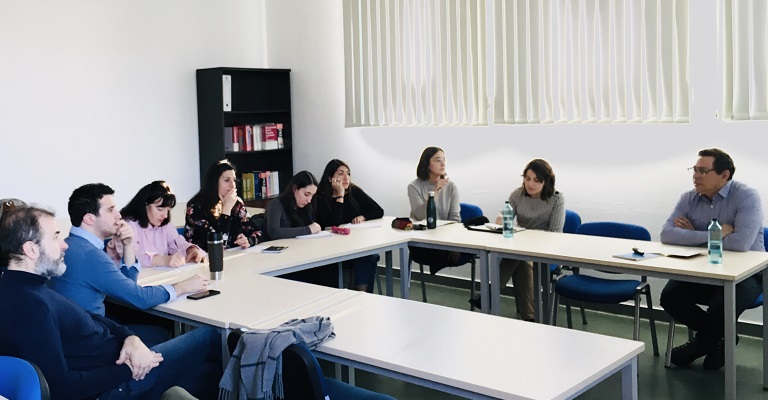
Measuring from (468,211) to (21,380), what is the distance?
13.7 feet

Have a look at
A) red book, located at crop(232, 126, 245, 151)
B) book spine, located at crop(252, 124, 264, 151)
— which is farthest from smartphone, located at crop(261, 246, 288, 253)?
book spine, located at crop(252, 124, 264, 151)

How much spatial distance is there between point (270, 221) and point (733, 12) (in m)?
3.22

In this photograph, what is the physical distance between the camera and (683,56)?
5.29 m

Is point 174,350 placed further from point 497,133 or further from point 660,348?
point 497,133

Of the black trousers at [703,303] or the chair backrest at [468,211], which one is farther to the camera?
the chair backrest at [468,211]

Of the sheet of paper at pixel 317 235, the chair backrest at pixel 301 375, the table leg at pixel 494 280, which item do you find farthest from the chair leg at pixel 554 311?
the chair backrest at pixel 301 375

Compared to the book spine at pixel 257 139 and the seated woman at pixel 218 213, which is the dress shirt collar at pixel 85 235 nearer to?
the seated woman at pixel 218 213

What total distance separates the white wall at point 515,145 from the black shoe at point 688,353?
1.14 metres

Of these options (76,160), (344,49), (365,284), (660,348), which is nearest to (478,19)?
(344,49)

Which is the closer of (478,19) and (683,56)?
(683,56)

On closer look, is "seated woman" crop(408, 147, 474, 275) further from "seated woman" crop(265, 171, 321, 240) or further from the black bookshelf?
the black bookshelf

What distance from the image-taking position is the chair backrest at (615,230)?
16.5 ft

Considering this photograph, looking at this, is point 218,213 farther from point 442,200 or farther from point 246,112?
point 246,112

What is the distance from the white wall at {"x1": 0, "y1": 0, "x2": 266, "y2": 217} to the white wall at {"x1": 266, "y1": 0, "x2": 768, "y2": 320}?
726 mm
